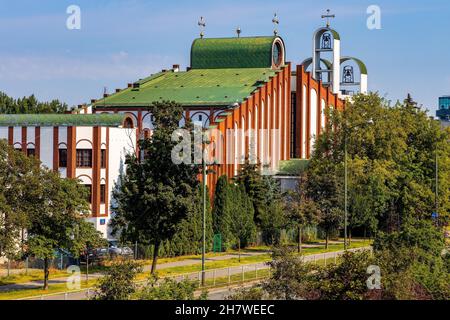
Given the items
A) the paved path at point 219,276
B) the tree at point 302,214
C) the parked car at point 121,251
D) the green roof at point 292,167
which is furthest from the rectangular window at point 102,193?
the green roof at point 292,167

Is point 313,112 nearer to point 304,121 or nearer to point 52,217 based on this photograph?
point 304,121

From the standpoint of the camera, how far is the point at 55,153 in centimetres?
7131

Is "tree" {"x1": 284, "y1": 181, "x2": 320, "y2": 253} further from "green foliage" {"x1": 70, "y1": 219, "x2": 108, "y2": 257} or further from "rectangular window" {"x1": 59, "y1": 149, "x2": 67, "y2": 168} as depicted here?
"green foliage" {"x1": 70, "y1": 219, "x2": 108, "y2": 257}

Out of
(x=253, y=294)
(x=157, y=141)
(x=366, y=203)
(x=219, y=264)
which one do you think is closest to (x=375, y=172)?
(x=366, y=203)

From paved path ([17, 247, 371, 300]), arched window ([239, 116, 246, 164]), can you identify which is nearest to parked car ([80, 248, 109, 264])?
paved path ([17, 247, 371, 300])

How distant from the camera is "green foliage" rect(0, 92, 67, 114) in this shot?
13373cm

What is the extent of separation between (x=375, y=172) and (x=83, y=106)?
28.9 meters

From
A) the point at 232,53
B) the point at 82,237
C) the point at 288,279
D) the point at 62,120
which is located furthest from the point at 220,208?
the point at 232,53

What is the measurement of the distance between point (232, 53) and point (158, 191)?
5528cm

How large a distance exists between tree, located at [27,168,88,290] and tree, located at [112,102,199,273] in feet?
24.0

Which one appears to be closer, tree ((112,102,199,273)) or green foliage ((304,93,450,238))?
tree ((112,102,199,273))

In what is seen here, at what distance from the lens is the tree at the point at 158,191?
2269 inches

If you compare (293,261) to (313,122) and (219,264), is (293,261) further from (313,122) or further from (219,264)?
(313,122)
